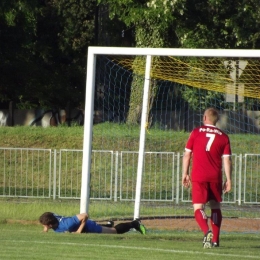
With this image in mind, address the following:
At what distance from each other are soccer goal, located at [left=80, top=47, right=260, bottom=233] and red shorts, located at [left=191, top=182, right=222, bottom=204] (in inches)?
141

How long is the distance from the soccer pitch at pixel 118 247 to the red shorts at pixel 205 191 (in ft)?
2.17

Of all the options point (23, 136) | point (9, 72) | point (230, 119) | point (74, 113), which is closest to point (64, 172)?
point (230, 119)

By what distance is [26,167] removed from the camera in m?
23.8

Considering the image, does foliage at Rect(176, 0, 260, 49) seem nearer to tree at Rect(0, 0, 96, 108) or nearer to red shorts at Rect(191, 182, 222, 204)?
tree at Rect(0, 0, 96, 108)

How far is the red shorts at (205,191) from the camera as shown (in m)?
12.1

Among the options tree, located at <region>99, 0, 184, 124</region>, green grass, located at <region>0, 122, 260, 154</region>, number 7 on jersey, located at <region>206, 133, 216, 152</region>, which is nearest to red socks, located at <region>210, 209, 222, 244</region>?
number 7 on jersey, located at <region>206, 133, 216, 152</region>

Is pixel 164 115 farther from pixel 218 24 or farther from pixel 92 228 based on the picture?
pixel 92 228

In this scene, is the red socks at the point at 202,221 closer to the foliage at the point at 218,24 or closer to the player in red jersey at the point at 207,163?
the player in red jersey at the point at 207,163

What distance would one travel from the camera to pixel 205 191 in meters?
12.1

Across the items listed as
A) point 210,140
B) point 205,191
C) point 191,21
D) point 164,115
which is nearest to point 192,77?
point 210,140

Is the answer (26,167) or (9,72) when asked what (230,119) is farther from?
(9,72)

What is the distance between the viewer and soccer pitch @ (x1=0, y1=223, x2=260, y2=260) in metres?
10.8

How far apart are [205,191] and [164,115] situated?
14.4 meters

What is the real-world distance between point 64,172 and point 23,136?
7.74m
